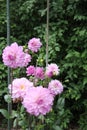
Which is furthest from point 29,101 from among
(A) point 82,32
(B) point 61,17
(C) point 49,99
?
(B) point 61,17

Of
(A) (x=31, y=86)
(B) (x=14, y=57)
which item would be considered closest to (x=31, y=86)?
(A) (x=31, y=86)

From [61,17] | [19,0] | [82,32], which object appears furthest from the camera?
[19,0]

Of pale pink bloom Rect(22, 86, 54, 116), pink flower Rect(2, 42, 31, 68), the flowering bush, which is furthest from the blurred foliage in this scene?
pale pink bloom Rect(22, 86, 54, 116)

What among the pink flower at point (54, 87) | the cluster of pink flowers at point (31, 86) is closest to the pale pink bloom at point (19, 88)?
the cluster of pink flowers at point (31, 86)

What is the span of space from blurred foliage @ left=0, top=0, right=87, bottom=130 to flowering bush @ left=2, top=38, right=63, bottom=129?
188 centimetres

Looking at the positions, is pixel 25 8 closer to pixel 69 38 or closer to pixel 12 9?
pixel 12 9

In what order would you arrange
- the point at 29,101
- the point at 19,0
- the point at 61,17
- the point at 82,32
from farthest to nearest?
the point at 19,0, the point at 61,17, the point at 82,32, the point at 29,101

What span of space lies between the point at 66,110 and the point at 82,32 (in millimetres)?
891

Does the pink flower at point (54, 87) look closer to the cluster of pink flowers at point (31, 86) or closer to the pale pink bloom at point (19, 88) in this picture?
the cluster of pink flowers at point (31, 86)

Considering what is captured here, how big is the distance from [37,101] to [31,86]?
0.55 ft

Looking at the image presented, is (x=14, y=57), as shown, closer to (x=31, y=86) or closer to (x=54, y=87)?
(x=31, y=86)

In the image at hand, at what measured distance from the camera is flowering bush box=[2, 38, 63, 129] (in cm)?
137

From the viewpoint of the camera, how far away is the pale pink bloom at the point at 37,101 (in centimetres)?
137

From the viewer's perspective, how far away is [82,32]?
3615mm
